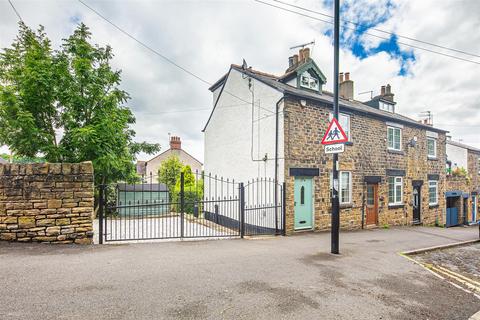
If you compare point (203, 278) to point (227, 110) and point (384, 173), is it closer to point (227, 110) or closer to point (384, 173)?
point (227, 110)

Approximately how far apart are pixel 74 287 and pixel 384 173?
14.7 meters

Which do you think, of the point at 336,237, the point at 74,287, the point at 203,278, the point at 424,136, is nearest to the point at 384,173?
the point at 424,136

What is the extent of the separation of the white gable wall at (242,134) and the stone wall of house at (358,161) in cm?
77

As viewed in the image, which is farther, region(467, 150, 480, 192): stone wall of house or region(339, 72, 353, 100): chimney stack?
region(467, 150, 480, 192): stone wall of house

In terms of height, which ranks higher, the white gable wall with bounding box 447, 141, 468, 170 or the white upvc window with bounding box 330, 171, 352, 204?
the white gable wall with bounding box 447, 141, 468, 170

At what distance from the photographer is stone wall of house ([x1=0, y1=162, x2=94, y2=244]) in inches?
243

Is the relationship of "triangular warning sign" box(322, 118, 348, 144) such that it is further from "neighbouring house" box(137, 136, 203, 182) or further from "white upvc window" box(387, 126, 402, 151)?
"neighbouring house" box(137, 136, 203, 182)

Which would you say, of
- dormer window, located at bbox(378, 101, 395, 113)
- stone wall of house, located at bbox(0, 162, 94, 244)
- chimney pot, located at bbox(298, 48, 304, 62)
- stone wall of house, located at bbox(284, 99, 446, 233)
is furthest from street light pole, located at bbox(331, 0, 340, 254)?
dormer window, located at bbox(378, 101, 395, 113)

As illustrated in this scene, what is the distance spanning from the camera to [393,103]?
1817 centimetres

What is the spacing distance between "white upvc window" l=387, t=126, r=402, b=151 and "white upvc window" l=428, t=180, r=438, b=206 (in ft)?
14.9

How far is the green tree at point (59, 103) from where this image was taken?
9703 mm

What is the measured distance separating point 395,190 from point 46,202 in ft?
53.5

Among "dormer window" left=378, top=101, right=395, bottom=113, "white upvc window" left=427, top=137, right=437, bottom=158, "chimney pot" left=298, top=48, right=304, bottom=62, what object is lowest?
"white upvc window" left=427, top=137, right=437, bottom=158

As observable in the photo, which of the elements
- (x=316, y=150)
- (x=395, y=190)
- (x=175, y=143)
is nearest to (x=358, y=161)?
(x=316, y=150)
